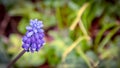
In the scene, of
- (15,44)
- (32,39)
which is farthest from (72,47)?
(32,39)

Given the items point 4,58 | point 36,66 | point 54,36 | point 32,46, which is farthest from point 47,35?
point 32,46


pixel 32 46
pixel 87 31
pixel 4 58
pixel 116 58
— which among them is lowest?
pixel 32 46

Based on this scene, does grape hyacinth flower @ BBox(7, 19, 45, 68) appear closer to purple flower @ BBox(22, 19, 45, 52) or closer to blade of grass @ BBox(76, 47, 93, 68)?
purple flower @ BBox(22, 19, 45, 52)

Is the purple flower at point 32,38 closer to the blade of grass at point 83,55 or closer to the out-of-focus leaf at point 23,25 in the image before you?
the blade of grass at point 83,55

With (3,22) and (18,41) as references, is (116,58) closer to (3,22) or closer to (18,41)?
(18,41)

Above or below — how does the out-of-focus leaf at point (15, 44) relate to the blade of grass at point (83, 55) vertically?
above

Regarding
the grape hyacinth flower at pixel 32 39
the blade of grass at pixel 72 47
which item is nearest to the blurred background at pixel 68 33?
the blade of grass at pixel 72 47

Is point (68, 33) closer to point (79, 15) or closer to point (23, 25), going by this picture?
point (79, 15)

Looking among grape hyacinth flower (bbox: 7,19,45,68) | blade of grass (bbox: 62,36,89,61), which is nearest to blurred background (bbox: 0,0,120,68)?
blade of grass (bbox: 62,36,89,61)
